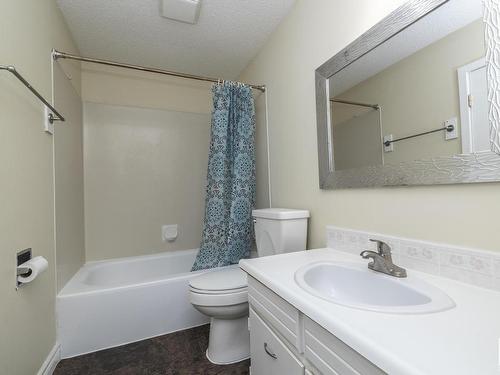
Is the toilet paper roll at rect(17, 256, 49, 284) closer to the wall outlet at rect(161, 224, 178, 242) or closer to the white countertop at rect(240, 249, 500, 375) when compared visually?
the white countertop at rect(240, 249, 500, 375)

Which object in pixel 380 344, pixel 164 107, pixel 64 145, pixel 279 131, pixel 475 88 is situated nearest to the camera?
pixel 380 344

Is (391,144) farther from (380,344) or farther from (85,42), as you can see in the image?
(85,42)

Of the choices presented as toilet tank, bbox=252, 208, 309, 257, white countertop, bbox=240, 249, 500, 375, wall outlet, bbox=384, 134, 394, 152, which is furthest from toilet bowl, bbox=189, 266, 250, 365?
wall outlet, bbox=384, 134, 394, 152

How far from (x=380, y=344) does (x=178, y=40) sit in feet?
7.65

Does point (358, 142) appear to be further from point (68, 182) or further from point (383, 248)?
point (68, 182)

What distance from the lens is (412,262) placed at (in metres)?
0.92

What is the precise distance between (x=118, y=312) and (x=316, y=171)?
160 centimetres

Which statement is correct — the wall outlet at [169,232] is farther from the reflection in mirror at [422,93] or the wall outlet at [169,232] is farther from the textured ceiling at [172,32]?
the reflection in mirror at [422,93]

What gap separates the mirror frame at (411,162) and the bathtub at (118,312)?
1.34m

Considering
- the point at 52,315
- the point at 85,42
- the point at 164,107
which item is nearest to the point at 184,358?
the point at 52,315

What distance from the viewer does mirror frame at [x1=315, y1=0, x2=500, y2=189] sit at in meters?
0.72

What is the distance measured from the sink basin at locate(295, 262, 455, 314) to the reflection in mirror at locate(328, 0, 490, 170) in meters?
0.47

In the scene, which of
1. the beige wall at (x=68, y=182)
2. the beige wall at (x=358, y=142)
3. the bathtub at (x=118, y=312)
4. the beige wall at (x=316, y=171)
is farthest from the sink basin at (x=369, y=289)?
the beige wall at (x=68, y=182)

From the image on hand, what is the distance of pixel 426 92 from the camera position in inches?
35.5
